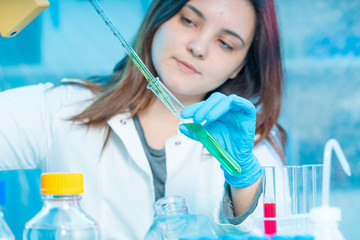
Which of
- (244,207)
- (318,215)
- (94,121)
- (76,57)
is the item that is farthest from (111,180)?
(318,215)

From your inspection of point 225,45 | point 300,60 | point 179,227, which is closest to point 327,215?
point 179,227

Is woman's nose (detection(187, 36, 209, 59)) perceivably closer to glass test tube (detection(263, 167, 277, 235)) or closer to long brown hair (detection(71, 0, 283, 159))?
long brown hair (detection(71, 0, 283, 159))

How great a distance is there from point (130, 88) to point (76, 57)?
18.4 inches

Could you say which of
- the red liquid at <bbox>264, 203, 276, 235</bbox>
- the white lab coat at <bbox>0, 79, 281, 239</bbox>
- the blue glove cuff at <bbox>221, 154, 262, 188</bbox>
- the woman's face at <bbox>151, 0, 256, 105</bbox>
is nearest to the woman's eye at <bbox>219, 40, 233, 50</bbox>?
the woman's face at <bbox>151, 0, 256, 105</bbox>

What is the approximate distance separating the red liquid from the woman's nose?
2.15 feet

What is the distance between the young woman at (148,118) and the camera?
1.44 m

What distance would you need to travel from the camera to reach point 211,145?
94 centimetres

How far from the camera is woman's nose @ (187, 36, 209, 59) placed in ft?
4.58

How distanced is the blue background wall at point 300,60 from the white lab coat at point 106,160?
346 millimetres

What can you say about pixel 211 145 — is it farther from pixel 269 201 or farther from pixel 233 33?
pixel 233 33

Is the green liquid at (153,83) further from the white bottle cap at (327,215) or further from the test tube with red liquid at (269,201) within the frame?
the white bottle cap at (327,215)

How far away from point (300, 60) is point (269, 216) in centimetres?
133

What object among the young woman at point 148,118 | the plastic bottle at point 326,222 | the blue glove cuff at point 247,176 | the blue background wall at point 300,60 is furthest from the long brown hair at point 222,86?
the plastic bottle at point 326,222

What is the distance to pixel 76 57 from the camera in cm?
193
